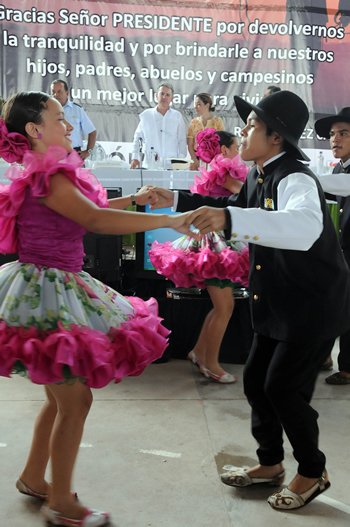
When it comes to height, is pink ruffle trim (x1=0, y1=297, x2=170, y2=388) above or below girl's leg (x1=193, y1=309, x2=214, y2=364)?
above

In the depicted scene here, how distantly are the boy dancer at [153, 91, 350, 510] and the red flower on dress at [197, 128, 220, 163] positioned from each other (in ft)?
4.60

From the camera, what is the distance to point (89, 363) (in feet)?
5.01

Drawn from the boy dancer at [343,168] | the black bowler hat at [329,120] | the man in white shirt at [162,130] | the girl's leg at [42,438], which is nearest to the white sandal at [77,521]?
the girl's leg at [42,438]

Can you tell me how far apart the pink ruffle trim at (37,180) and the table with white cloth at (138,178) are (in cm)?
305

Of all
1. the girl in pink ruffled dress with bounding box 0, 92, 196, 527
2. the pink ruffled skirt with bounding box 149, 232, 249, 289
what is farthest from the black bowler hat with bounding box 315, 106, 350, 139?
the girl in pink ruffled dress with bounding box 0, 92, 196, 527

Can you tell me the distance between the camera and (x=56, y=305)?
1.61 metres

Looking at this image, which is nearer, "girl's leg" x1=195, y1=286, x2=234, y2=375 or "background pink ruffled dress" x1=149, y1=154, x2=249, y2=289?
"background pink ruffled dress" x1=149, y1=154, x2=249, y2=289

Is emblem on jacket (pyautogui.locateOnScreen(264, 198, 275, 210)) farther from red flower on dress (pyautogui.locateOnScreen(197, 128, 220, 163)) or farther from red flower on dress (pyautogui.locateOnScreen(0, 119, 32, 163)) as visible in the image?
red flower on dress (pyautogui.locateOnScreen(197, 128, 220, 163))

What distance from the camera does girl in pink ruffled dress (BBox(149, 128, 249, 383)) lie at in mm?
3115

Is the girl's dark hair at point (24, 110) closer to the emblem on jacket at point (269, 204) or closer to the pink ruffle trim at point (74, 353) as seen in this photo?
the pink ruffle trim at point (74, 353)

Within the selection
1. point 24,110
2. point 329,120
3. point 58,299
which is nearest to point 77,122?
point 329,120

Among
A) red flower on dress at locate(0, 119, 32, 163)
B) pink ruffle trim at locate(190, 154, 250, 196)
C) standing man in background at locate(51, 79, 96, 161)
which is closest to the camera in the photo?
red flower on dress at locate(0, 119, 32, 163)

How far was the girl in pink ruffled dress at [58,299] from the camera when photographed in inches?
60.2

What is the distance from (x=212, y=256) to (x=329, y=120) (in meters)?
1.19
